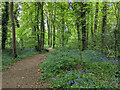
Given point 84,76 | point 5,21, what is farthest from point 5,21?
point 84,76

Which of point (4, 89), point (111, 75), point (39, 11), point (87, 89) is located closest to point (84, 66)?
point (111, 75)

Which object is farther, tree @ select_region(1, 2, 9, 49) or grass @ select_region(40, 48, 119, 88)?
tree @ select_region(1, 2, 9, 49)

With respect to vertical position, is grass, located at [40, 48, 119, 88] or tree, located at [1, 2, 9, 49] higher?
tree, located at [1, 2, 9, 49]

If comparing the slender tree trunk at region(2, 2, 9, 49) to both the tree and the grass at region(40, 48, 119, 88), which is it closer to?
the tree

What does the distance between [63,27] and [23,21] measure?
5.97 m

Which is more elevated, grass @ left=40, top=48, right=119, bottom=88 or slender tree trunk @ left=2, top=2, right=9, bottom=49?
slender tree trunk @ left=2, top=2, right=9, bottom=49

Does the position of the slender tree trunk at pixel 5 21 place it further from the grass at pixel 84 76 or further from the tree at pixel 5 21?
the grass at pixel 84 76

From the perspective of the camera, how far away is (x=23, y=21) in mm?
12531

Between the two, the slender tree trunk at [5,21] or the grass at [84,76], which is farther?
the slender tree trunk at [5,21]

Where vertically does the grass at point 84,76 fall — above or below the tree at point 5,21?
below

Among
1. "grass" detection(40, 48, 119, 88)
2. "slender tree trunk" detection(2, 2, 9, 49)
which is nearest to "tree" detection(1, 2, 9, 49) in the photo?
"slender tree trunk" detection(2, 2, 9, 49)

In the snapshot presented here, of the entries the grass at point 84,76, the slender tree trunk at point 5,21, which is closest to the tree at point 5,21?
the slender tree trunk at point 5,21

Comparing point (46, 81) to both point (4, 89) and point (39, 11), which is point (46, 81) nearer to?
point (4, 89)

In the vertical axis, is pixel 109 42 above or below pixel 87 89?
above
